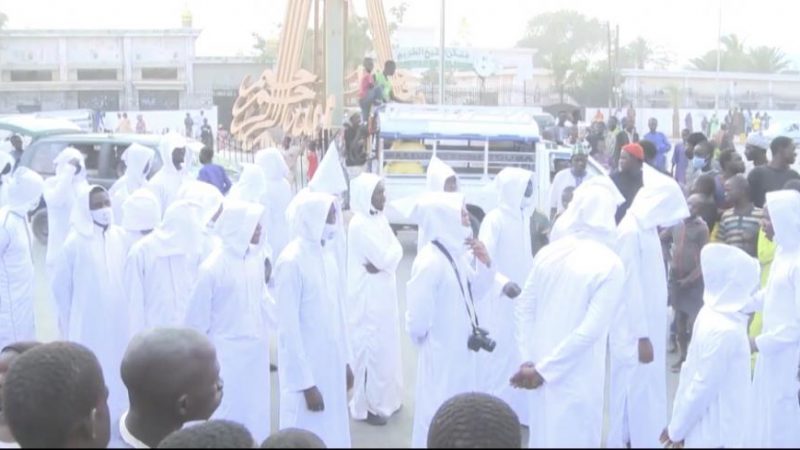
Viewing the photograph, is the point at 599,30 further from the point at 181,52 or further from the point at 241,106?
the point at 241,106

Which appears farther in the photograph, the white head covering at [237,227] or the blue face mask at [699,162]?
the blue face mask at [699,162]

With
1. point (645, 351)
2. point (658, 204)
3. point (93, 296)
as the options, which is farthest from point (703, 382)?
point (93, 296)

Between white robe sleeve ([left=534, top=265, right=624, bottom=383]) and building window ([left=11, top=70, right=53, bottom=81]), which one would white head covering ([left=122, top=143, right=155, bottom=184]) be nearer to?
white robe sleeve ([left=534, top=265, right=624, bottom=383])

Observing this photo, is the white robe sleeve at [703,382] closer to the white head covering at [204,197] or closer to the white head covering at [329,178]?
the white head covering at [204,197]

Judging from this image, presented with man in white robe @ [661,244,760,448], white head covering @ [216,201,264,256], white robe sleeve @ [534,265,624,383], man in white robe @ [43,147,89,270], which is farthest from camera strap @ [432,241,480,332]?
man in white robe @ [43,147,89,270]

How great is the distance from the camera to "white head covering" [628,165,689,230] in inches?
246

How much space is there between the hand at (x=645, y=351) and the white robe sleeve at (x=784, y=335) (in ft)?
2.07

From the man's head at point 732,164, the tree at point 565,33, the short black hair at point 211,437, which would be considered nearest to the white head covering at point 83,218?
the short black hair at point 211,437

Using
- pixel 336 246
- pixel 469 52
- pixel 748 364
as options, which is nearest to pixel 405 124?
pixel 336 246

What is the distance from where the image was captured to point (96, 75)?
50.9 m

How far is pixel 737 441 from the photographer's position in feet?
13.2

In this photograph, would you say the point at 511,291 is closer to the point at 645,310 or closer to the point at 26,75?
the point at 645,310

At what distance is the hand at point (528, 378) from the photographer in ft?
15.8

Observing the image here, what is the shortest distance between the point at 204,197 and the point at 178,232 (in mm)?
2152
